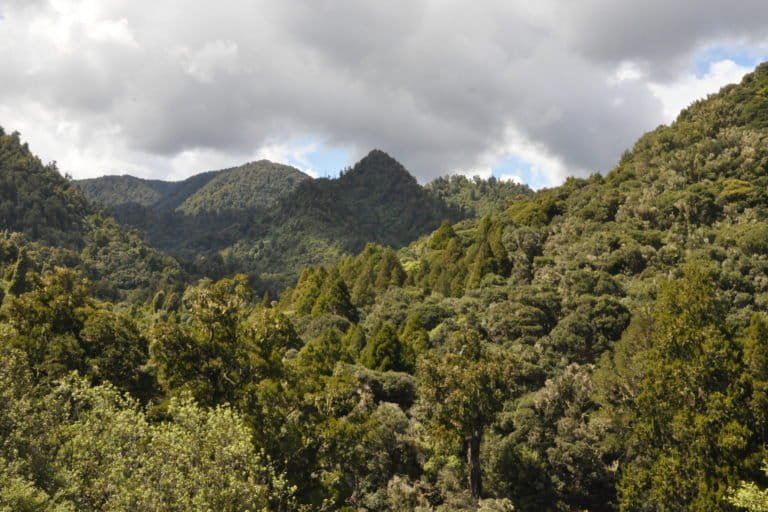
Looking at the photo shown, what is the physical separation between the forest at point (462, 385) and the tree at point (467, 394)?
0.39ft

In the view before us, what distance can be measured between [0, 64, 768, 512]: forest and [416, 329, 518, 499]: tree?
0.12 m

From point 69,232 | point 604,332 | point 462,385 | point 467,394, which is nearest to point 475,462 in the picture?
point 467,394

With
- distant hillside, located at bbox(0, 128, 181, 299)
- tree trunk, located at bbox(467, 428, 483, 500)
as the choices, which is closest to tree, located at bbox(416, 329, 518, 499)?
tree trunk, located at bbox(467, 428, 483, 500)

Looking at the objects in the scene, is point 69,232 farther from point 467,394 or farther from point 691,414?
point 691,414

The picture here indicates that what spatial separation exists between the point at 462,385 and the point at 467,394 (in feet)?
1.78

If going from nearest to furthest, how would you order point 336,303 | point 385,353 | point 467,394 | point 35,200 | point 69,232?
point 467,394
point 385,353
point 336,303
point 35,200
point 69,232

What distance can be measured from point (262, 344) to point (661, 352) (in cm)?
2035

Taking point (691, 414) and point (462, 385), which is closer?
point (691, 414)

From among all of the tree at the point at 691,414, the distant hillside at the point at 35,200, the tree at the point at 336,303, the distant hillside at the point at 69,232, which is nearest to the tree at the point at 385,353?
the tree at the point at 336,303

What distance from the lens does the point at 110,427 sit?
17047 mm

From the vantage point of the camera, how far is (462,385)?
29.6 meters

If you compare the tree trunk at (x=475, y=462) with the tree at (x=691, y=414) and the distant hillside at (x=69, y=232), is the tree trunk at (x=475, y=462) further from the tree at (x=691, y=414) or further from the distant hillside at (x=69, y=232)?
the distant hillside at (x=69, y=232)

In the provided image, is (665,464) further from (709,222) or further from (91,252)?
(91,252)

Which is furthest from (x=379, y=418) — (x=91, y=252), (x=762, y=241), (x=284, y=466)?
(x=91, y=252)
